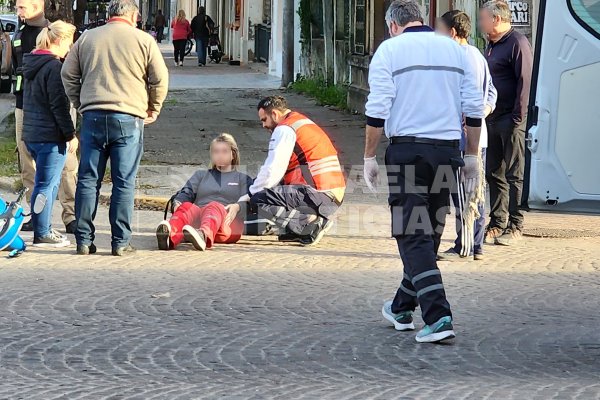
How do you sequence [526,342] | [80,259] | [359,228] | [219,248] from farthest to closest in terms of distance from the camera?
[359,228], [219,248], [80,259], [526,342]

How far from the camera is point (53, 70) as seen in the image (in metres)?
9.23

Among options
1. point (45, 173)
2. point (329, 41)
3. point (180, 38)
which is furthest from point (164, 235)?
point (180, 38)

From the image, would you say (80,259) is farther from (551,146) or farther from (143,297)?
(551,146)

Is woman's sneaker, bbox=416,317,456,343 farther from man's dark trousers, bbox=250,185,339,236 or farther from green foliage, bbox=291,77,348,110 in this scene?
green foliage, bbox=291,77,348,110

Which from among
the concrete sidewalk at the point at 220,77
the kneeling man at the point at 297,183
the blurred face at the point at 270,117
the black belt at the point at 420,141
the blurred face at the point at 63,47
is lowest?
the concrete sidewalk at the point at 220,77

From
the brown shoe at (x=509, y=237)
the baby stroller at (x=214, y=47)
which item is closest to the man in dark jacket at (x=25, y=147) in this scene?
the brown shoe at (x=509, y=237)

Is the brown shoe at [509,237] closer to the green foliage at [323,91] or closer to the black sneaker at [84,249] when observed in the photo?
A: the black sneaker at [84,249]

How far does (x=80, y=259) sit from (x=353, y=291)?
2.23m

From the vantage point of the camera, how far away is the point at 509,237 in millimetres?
10070

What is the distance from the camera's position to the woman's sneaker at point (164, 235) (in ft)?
30.9

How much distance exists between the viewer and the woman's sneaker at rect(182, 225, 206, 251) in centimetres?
934

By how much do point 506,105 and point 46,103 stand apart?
360cm

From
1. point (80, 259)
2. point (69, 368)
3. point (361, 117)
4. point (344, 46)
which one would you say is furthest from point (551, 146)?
point (344, 46)

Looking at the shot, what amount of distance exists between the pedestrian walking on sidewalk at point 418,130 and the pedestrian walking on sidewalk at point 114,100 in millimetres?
2886
